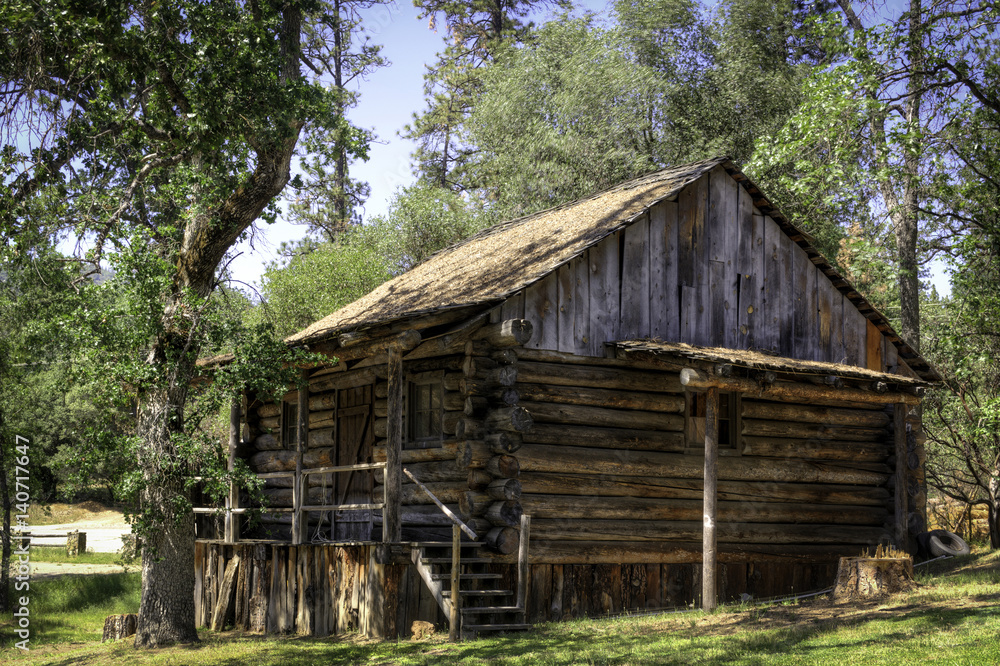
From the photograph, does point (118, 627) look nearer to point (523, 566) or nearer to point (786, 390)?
point (523, 566)

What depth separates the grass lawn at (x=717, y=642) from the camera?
8.62 m

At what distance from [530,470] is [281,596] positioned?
4.34m

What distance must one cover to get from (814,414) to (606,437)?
433cm

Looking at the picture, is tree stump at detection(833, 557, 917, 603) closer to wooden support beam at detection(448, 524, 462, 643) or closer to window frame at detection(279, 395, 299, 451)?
wooden support beam at detection(448, 524, 462, 643)

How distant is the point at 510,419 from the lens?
12.1 meters

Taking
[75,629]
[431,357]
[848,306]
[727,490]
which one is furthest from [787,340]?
[75,629]

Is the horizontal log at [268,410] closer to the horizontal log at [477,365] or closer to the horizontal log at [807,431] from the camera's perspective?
the horizontal log at [477,365]

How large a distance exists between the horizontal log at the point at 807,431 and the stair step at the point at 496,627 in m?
5.35

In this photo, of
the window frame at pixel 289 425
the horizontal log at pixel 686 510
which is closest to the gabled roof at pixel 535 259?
the window frame at pixel 289 425

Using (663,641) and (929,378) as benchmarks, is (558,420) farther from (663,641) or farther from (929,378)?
(929,378)

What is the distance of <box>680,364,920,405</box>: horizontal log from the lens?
1223cm

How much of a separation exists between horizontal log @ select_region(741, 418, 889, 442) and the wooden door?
593 cm

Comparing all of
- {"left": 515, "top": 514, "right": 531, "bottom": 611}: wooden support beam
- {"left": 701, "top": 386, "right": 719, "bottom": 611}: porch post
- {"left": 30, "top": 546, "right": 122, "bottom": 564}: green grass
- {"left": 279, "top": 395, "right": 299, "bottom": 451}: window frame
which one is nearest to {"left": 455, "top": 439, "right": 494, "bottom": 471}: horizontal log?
{"left": 515, "top": 514, "right": 531, "bottom": 611}: wooden support beam

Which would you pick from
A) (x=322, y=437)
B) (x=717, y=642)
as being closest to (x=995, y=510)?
(x=717, y=642)
